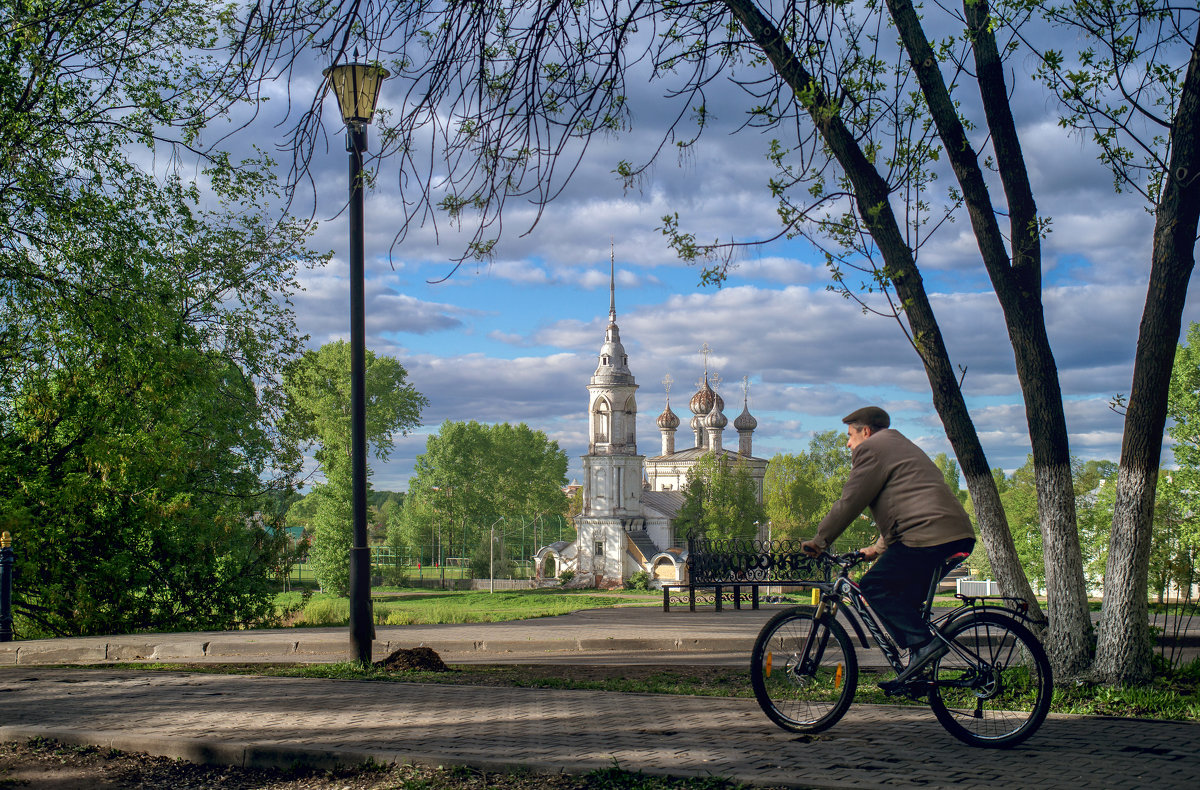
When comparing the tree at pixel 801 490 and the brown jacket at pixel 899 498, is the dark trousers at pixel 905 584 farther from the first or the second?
the tree at pixel 801 490

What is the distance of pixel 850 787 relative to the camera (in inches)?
166

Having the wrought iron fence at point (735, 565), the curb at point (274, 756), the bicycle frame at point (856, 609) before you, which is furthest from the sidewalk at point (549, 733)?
the wrought iron fence at point (735, 565)

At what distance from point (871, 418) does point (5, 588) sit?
12.0m

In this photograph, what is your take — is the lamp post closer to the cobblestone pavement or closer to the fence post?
the cobblestone pavement

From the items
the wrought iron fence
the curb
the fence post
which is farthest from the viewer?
the wrought iron fence

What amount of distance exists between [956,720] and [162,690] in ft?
19.9

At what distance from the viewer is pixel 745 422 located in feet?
365

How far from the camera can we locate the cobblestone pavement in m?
4.58

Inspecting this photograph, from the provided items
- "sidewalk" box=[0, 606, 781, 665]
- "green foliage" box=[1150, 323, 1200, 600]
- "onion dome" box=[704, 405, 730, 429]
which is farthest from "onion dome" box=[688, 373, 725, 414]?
"sidewalk" box=[0, 606, 781, 665]

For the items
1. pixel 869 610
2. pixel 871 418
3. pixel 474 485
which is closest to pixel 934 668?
pixel 869 610

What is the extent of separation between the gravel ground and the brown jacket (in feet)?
5.87

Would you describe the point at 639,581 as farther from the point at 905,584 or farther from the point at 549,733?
the point at 905,584

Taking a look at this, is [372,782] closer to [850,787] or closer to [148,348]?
[850,787]

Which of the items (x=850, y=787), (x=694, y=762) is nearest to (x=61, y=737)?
(x=694, y=762)
